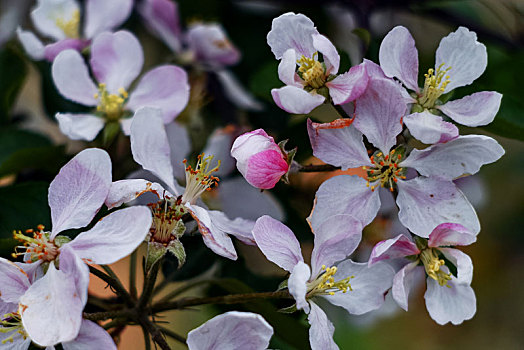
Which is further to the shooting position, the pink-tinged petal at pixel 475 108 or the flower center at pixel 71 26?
the flower center at pixel 71 26

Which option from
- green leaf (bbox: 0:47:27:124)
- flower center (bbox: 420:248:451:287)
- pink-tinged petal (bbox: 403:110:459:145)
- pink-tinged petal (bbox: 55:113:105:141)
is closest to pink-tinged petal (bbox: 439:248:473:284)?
flower center (bbox: 420:248:451:287)

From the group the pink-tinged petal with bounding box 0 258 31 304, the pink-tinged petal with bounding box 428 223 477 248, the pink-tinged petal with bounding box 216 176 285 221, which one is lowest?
the pink-tinged petal with bounding box 216 176 285 221

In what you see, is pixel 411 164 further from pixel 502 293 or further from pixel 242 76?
pixel 502 293

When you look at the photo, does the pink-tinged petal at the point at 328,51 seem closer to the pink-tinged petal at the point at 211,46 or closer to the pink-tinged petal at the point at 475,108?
the pink-tinged petal at the point at 475,108

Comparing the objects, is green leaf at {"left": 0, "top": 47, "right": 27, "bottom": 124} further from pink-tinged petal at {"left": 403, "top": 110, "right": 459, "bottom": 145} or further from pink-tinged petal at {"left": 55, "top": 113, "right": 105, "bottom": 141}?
pink-tinged petal at {"left": 403, "top": 110, "right": 459, "bottom": 145}

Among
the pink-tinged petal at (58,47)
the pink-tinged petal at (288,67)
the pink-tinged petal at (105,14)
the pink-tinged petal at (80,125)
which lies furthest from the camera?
the pink-tinged petal at (105,14)

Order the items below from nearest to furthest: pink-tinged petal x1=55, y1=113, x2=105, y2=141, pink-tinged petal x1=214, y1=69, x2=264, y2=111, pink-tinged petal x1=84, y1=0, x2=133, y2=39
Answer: pink-tinged petal x1=55, y1=113, x2=105, y2=141 → pink-tinged petal x1=84, y1=0, x2=133, y2=39 → pink-tinged petal x1=214, y1=69, x2=264, y2=111

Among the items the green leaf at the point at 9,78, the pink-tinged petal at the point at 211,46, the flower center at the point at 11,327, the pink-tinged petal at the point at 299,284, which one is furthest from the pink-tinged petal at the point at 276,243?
the green leaf at the point at 9,78
